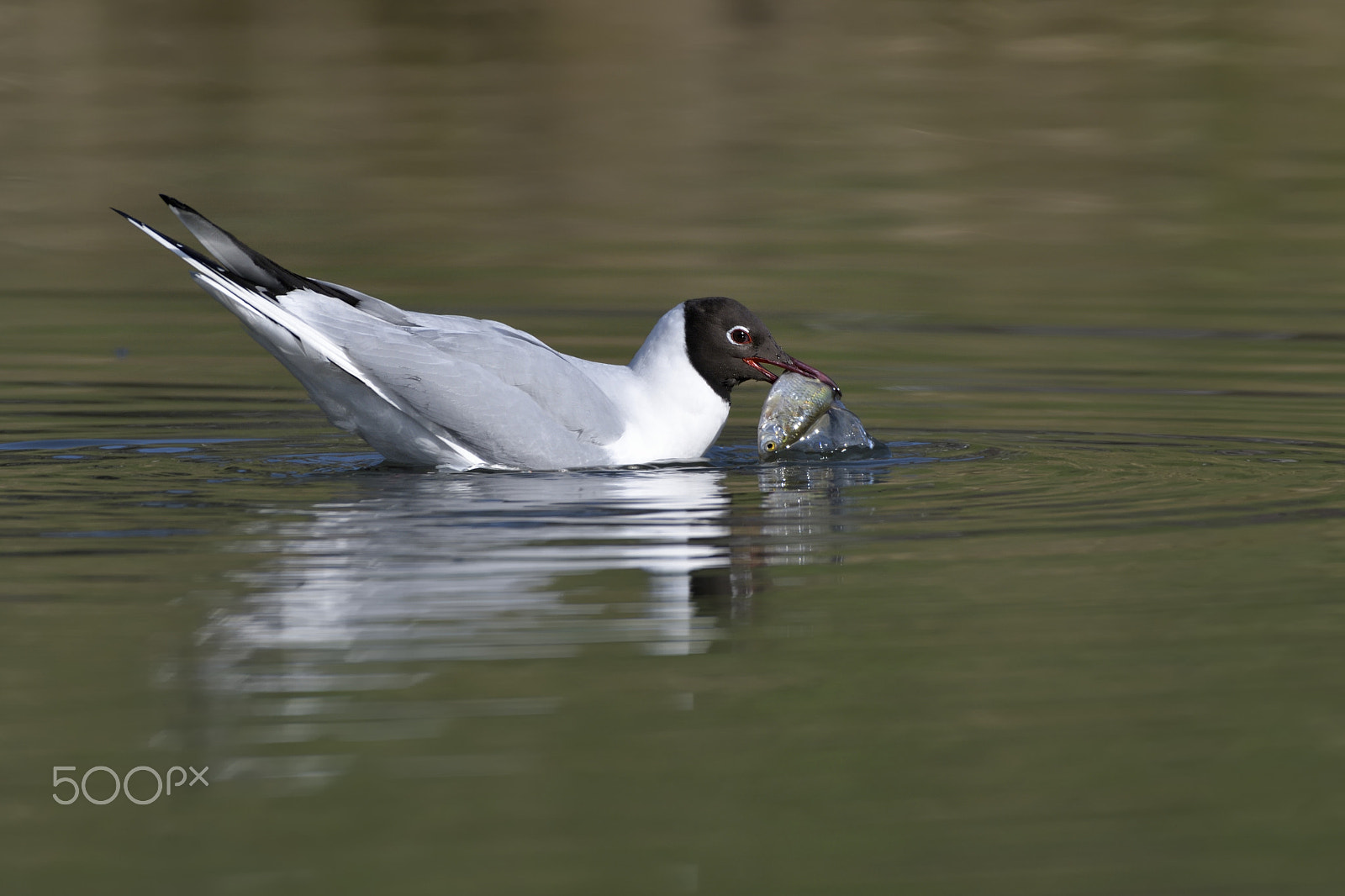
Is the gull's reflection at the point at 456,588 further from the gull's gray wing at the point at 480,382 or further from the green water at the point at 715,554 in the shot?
the gull's gray wing at the point at 480,382

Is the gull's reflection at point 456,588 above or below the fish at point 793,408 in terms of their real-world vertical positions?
below

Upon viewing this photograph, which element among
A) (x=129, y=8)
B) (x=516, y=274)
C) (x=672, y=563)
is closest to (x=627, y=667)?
(x=672, y=563)

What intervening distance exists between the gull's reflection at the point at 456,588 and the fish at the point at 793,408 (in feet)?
1.22

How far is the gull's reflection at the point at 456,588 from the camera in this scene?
545 centimetres

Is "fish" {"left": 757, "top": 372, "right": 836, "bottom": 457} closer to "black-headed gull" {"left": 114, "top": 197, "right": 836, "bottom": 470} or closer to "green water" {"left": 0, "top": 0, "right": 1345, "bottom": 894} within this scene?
"green water" {"left": 0, "top": 0, "right": 1345, "bottom": 894}

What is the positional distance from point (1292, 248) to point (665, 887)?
12.2 m

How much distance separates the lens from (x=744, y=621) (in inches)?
256

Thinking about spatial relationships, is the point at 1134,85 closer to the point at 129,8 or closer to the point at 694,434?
the point at 129,8

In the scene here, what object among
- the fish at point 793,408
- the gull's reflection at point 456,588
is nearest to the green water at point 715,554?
the gull's reflection at point 456,588

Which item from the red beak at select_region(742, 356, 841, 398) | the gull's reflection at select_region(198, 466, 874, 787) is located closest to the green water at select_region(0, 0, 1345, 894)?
the gull's reflection at select_region(198, 466, 874, 787)

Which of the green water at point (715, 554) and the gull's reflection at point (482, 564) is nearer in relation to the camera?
the green water at point (715, 554)

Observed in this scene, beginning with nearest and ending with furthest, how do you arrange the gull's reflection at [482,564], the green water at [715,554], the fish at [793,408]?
the green water at [715,554] → the gull's reflection at [482,564] → the fish at [793,408]

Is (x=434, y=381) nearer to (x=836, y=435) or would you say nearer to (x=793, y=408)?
(x=793, y=408)

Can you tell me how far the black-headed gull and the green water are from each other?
207 mm
